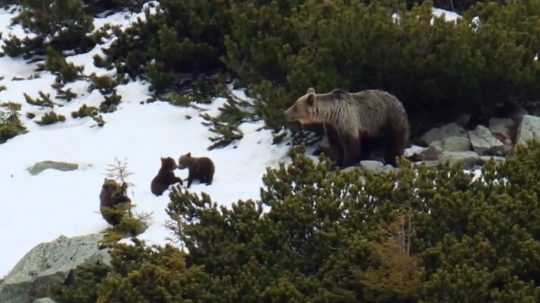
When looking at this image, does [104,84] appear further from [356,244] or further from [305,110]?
[356,244]

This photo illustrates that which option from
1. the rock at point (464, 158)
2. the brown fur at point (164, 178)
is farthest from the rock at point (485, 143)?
the brown fur at point (164, 178)

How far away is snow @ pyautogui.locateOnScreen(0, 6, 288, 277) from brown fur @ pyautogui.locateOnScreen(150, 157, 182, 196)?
0.11m

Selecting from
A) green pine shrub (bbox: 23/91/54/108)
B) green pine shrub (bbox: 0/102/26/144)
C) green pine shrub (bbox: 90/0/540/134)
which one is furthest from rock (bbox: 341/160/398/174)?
green pine shrub (bbox: 23/91/54/108)

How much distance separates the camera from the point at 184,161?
12383mm

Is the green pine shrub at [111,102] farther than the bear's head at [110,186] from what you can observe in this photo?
Yes

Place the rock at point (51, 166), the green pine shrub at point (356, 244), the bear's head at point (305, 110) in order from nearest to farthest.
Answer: the green pine shrub at point (356, 244) → the bear's head at point (305, 110) → the rock at point (51, 166)

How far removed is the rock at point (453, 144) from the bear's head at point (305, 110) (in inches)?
57.7

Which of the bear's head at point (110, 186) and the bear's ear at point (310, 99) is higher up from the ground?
the bear's ear at point (310, 99)

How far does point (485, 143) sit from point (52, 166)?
538cm

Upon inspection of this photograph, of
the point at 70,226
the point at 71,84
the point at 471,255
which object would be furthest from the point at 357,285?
the point at 71,84

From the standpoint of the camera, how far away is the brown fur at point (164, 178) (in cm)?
1217

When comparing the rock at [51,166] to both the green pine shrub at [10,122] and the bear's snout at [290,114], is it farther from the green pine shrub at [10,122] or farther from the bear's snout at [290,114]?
the bear's snout at [290,114]

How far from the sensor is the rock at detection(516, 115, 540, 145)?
38.7 ft

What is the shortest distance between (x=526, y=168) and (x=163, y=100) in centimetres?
767
